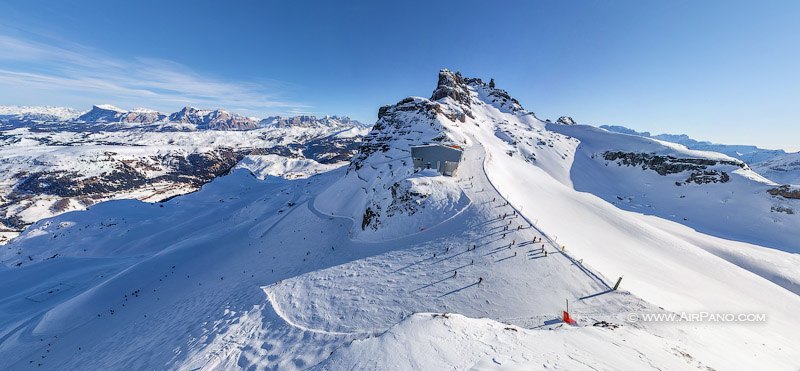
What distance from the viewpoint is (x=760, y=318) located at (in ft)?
57.5

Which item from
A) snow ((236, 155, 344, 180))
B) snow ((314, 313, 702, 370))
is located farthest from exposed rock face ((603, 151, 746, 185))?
snow ((236, 155, 344, 180))

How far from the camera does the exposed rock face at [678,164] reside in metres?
48.8

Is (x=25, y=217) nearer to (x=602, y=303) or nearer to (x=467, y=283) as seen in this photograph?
(x=467, y=283)

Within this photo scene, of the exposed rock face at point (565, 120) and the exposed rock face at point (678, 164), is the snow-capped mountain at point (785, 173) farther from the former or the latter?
the exposed rock face at point (565, 120)

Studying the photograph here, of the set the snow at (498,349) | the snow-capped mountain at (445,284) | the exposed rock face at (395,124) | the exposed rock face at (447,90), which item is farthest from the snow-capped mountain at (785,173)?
the snow at (498,349)

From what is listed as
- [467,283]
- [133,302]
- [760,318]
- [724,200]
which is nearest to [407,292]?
[467,283]

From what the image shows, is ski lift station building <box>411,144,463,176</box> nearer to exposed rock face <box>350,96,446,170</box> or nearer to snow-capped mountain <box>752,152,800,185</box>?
exposed rock face <box>350,96,446,170</box>

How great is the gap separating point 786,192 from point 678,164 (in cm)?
1697

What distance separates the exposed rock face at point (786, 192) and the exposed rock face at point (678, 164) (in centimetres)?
661

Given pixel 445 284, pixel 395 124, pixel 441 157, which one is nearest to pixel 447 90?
pixel 395 124

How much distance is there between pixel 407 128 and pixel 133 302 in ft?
161

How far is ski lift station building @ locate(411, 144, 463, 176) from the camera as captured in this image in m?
33.7

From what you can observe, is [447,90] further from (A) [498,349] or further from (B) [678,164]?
(A) [498,349]

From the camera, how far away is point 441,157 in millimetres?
34062
